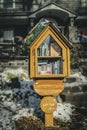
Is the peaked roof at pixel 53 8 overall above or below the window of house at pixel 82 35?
above

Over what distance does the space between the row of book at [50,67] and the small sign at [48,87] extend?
0.31 m

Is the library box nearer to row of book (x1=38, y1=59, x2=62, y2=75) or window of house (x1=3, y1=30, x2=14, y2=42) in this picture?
row of book (x1=38, y1=59, x2=62, y2=75)

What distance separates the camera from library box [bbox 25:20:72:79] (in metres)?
12.1

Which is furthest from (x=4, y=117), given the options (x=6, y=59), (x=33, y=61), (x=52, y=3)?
(x=52, y=3)

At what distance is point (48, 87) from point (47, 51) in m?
1.10

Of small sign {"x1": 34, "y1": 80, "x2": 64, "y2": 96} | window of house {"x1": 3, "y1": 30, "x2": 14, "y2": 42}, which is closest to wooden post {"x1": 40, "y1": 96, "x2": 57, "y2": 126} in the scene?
small sign {"x1": 34, "y1": 80, "x2": 64, "y2": 96}

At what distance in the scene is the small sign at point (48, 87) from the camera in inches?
479

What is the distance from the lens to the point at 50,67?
1241cm

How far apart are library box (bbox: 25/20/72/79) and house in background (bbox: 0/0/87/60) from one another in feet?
47.2

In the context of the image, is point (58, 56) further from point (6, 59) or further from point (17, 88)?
point (6, 59)

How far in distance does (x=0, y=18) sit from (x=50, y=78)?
16047mm

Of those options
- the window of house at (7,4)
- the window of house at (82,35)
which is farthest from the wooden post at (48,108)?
the window of house at (7,4)

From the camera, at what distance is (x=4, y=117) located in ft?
41.0

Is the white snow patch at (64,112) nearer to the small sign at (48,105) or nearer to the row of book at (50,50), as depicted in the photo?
the small sign at (48,105)
